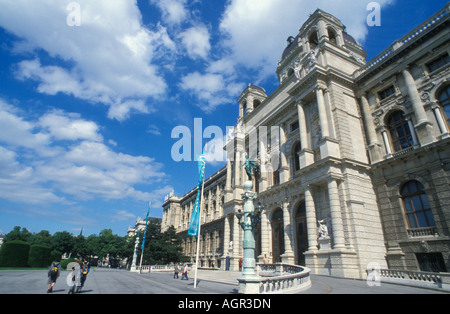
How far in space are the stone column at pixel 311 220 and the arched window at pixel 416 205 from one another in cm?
646

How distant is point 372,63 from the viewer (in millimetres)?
23141

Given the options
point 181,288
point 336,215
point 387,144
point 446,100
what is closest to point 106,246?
point 181,288

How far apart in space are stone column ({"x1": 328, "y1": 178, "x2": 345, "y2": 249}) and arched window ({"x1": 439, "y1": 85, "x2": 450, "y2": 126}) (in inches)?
346

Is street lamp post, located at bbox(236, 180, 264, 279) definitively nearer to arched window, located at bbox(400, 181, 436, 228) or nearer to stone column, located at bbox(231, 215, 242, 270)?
arched window, located at bbox(400, 181, 436, 228)

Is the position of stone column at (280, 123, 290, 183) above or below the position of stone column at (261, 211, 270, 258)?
above

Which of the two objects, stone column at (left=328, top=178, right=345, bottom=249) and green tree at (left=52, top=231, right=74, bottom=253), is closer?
stone column at (left=328, top=178, right=345, bottom=249)

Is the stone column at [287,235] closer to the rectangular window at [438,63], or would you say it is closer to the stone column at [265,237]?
the stone column at [265,237]

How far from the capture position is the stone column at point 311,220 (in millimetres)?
19688

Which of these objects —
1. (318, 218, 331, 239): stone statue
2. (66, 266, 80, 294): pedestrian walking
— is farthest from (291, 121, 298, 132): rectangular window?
(66, 266, 80, 294): pedestrian walking

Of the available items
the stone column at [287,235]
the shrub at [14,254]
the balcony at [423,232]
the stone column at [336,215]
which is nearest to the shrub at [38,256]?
the shrub at [14,254]

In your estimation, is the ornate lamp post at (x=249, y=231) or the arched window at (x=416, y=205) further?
the arched window at (x=416, y=205)

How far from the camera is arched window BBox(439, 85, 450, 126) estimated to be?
1719 cm

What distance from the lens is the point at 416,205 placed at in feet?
57.3
